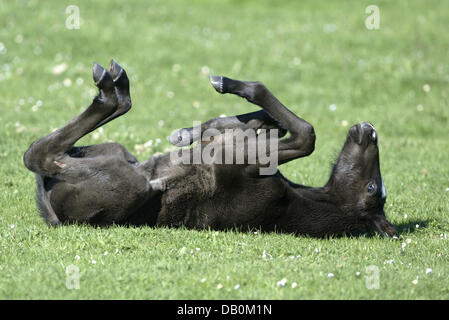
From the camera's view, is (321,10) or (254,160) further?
(321,10)

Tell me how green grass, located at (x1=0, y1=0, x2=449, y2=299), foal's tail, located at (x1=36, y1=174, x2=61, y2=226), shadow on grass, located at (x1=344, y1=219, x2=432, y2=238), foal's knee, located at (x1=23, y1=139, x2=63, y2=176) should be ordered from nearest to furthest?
green grass, located at (x1=0, y1=0, x2=449, y2=299) < foal's knee, located at (x1=23, y1=139, x2=63, y2=176) < foal's tail, located at (x1=36, y1=174, x2=61, y2=226) < shadow on grass, located at (x1=344, y1=219, x2=432, y2=238)

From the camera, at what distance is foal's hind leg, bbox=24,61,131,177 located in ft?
16.5

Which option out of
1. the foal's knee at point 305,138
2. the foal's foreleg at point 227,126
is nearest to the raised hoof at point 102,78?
the foal's foreleg at point 227,126

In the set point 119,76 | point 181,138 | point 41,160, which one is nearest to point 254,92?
point 181,138

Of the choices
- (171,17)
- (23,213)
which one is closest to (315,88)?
(171,17)

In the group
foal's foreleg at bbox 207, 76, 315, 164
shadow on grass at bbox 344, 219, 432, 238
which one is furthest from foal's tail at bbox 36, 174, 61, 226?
shadow on grass at bbox 344, 219, 432, 238

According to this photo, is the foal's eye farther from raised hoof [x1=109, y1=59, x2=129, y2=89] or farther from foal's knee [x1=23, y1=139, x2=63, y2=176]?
foal's knee [x1=23, y1=139, x2=63, y2=176]

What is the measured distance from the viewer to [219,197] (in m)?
5.30

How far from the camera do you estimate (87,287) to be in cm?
415

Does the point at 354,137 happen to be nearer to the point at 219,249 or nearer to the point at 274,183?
the point at 274,183

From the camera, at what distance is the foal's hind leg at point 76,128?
5.04 metres

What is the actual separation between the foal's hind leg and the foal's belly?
0.85 metres

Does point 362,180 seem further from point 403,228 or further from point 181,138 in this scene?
point 181,138
